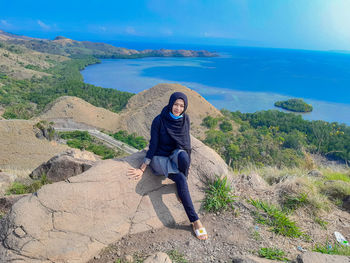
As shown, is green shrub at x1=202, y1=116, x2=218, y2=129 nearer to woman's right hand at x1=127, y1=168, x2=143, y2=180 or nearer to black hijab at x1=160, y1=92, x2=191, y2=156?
black hijab at x1=160, y1=92, x2=191, y2=156

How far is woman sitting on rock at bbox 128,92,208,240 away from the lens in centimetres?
329

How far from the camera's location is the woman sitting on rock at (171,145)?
3289mm

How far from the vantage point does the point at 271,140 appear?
23938mm

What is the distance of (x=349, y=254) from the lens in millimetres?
2641

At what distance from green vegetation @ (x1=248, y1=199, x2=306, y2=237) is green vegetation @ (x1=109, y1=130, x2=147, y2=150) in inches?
777

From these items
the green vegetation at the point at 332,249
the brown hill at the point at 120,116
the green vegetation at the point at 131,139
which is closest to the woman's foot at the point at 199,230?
the green vegetation at the point at 332,249

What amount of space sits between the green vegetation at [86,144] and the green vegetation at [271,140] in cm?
862

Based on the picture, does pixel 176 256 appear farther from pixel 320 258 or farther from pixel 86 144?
pixel 86 144

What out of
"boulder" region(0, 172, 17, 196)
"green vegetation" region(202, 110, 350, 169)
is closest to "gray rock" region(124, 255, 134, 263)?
"boulder" region(0, 172, 17, 196)

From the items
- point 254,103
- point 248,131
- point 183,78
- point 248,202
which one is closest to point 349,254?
point 248,202

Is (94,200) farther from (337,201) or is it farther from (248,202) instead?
(337,201)

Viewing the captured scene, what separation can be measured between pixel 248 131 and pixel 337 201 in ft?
76.0

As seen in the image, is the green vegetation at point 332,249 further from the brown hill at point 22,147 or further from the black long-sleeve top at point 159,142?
the brown hill at point 22,147

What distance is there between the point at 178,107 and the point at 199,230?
62.0 inches
